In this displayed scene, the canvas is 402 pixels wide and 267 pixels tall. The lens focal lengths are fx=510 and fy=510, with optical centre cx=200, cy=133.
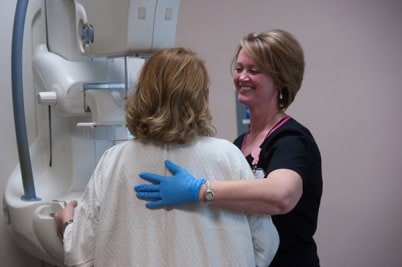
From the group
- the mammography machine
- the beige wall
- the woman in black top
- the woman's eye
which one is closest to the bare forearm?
the woman in black top

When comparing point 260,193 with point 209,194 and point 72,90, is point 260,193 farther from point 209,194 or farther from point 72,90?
point 72,90

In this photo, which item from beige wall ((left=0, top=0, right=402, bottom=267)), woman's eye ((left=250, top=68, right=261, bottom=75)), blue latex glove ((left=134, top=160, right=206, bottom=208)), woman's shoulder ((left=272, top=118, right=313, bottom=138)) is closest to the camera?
blue latex glove ((left=134, top=160, right=206, bottom=208))

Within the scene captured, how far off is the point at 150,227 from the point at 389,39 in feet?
6.68

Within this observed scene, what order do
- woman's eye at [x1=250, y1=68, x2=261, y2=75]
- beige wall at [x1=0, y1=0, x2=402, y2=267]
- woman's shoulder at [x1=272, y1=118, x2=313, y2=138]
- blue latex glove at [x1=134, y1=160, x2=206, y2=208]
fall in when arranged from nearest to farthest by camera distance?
1. blue latex glove at [x1=134, y1=160, x2=206, y2=208]
2. woman's shoulder at [x1=272, y1=118, x2=313, y2=138]
3. woman's eye at [x1=250, y1=68, x2=261, y2=75]
4. beige wall at [x1=0, y1=0, x2=402, y2=267]

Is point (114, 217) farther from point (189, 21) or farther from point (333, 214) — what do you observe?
point (333, 214)

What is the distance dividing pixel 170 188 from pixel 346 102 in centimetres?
177

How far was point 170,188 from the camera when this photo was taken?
41.7 inches

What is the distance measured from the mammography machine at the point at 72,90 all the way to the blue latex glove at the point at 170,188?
41 centimetres

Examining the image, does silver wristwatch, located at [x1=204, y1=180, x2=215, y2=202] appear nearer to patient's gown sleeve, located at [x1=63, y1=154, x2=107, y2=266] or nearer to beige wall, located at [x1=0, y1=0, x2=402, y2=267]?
patient's gown sleeve, located at [x1=63, y1=154, x2=107, y2=266]

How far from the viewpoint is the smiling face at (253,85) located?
1.43 metres

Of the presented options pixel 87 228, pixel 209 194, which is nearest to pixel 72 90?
pixel 87 228

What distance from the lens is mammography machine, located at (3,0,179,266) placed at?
136 centimetres

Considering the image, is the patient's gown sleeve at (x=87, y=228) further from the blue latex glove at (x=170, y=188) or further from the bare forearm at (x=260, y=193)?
the bare forearm at (x=260, y=193)

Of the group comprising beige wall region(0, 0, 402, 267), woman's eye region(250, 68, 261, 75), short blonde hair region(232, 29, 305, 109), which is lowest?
beige wall region(0, 0, 402, 267)
